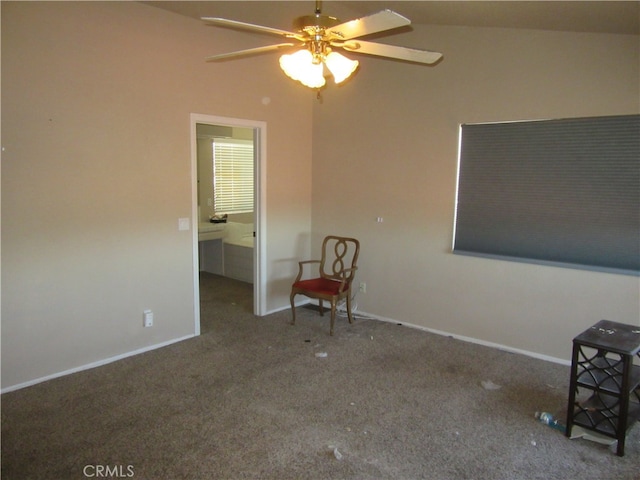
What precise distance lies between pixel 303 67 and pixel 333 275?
109 inches

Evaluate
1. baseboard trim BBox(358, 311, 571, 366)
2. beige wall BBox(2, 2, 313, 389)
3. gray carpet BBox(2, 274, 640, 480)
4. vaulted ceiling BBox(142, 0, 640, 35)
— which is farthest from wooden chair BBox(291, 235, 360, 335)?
vaulted ceiling BBox(142, 0, 640, 35)

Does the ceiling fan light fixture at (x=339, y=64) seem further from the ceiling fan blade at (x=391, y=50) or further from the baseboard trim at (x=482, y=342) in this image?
the baseboard trim at (x=482, y=342)

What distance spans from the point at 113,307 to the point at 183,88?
1980mm

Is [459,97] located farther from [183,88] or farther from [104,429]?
[104,429]

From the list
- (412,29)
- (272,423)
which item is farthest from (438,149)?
(272,423)

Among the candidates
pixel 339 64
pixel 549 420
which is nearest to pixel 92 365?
pixel 339 64

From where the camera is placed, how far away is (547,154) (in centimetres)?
363

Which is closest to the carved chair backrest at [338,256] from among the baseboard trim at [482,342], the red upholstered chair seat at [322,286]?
the red upholstered chair seat at [322,286]

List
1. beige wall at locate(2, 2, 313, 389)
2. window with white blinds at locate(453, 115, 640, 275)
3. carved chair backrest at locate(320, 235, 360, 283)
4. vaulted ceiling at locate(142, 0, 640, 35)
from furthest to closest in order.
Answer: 1. carved chair backrest at locate(320, 235, 360, 283)
2. window with white blinds at locate(453, 115, 640, 275)
3. beige wall at locate(2, 2, 313, 389)
4. vaulted ceiling at locate(142, 0, 640, 35)

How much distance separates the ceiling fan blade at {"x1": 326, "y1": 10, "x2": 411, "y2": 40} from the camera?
1.89m

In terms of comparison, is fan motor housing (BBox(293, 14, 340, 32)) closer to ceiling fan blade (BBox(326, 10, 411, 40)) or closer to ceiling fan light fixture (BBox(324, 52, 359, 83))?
ceiling fan blade (BBox(326, 10, 411, 40))

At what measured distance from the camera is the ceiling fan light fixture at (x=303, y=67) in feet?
7.72

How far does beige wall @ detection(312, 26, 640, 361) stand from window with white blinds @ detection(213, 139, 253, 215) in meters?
2.31

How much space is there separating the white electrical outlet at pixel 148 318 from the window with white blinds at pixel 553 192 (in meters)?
2.92
